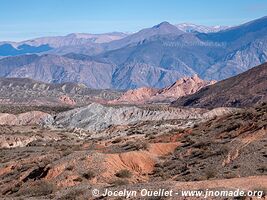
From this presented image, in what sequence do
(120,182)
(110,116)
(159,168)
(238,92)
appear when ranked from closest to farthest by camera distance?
(120,182)
(159,168)
(110,116)
(238,92)

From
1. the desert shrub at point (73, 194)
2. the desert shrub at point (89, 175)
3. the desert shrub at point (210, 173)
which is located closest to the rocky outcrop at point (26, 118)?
the desert shrub at point (89, 175)

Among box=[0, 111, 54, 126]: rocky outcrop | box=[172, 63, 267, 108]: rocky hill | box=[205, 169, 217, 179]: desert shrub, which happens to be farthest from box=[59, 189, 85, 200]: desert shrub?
box=[172, 63, 267, 108]: rocky hill

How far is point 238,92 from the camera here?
548 feet

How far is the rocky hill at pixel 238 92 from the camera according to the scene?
156 meters

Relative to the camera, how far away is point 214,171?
28.4m

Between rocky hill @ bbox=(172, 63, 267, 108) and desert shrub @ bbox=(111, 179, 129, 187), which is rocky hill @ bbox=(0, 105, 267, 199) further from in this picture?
rocky hill @ bbox=(172, 63, 267, 108)

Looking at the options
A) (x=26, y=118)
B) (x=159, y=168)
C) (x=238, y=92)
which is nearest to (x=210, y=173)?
(x=159, y=168)

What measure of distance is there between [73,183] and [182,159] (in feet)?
29.4

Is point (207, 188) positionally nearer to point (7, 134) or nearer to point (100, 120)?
Result: point (7, 134)

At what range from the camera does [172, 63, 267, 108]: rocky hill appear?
156 m
